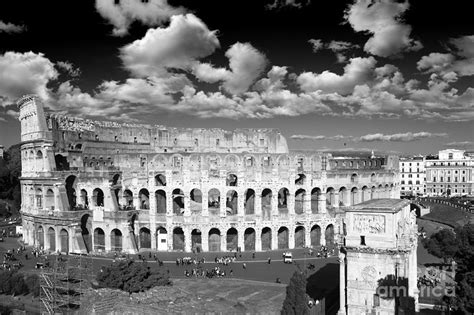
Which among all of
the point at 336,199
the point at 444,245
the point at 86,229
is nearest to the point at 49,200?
the point at 86,229

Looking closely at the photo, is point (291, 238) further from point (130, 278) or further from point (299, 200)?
point (130, 278)

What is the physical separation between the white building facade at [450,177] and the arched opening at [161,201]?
69.1 m

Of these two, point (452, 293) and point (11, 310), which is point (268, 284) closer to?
point (452, 293)

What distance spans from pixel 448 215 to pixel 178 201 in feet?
129

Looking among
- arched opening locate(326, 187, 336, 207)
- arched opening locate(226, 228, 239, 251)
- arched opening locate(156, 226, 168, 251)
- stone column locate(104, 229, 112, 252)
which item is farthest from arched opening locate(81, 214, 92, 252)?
arched opening locate(326, 187, 336, 207)

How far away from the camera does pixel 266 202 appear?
48500mm

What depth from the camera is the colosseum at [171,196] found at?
45062 mm

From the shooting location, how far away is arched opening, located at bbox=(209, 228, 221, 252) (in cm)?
4500

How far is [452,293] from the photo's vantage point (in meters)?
27.8

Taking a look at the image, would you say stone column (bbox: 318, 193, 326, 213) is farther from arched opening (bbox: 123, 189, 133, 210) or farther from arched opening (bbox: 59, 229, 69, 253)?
arched opening (bbox: 59, 229, 69, 253)

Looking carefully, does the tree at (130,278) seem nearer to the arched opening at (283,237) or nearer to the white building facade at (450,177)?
the arched opening at (283,237)

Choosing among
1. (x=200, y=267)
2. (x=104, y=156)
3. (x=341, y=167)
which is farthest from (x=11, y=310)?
(x=341, y=167)

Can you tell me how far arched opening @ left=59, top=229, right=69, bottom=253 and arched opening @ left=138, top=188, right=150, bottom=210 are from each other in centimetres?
841

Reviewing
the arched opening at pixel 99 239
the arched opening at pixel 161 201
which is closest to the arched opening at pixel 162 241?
the arched opening at pixel 161 201
